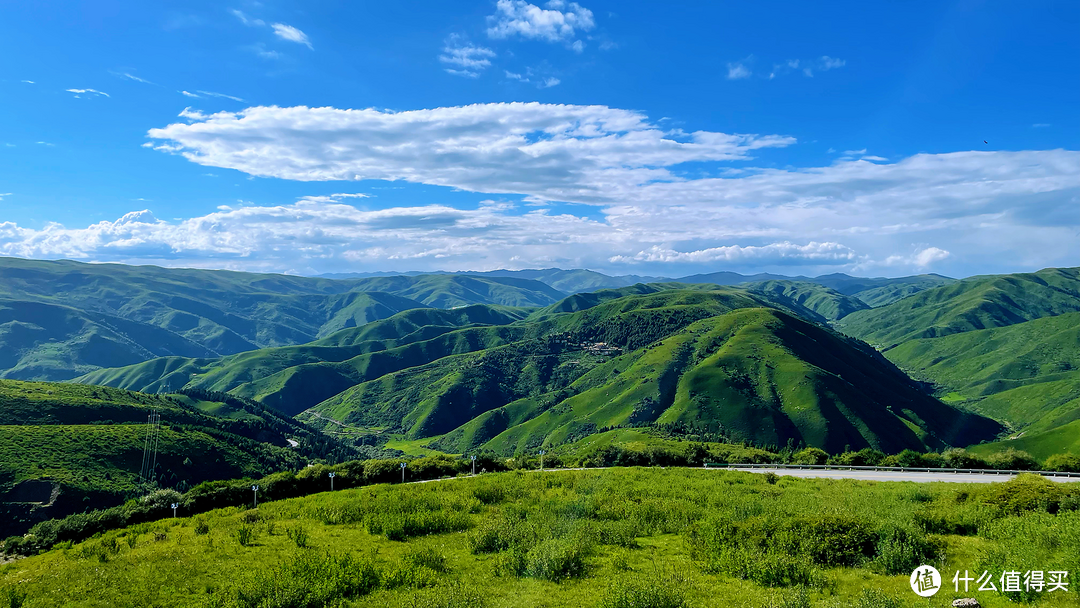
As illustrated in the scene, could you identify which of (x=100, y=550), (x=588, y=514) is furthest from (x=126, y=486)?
(x=588, y=514)

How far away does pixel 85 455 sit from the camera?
5605 inches

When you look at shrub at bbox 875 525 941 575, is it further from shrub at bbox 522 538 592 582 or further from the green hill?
the green hill

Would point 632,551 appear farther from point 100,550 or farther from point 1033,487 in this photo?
point 100,550

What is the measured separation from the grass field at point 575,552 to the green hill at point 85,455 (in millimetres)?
134344

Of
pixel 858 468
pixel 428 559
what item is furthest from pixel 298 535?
pixel 858 468

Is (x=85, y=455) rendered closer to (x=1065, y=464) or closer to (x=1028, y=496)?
(x=1028, y=496)

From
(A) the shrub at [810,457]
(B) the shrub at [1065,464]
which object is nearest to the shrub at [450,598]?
(A) the shrub at [810,457]

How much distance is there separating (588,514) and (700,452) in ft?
131

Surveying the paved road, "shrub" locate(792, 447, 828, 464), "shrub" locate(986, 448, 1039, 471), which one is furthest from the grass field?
"shrub" locate(792, 447, 828, 464)

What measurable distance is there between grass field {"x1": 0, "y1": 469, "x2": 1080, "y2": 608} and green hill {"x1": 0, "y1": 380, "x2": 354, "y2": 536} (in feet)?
441

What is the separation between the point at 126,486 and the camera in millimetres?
135875

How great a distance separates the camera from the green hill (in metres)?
124

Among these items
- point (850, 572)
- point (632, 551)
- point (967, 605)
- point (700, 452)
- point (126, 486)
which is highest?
point (967, 605)

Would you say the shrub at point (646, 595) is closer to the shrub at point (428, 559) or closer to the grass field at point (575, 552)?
the grass field at point (575, 552)
